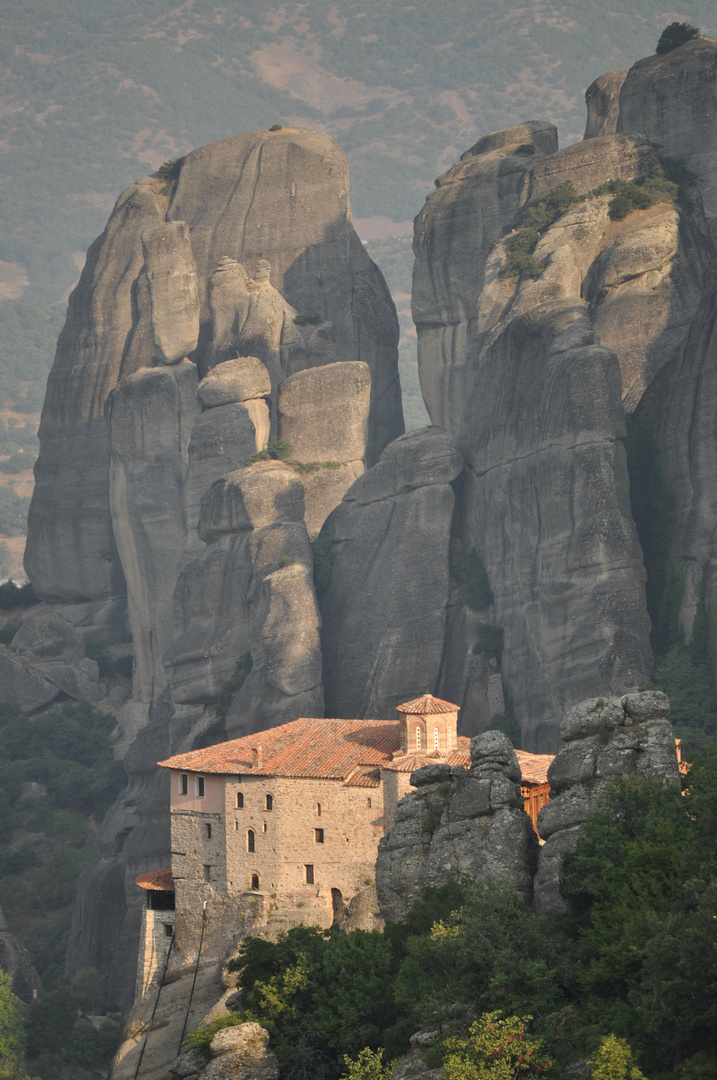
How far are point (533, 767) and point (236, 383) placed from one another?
43.2 m

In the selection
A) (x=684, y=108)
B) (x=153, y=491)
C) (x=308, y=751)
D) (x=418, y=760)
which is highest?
(x=684, y=108)

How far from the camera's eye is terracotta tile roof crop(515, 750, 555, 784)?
2184 inches

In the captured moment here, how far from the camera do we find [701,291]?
81812mm

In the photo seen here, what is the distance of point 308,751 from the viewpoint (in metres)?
59.8

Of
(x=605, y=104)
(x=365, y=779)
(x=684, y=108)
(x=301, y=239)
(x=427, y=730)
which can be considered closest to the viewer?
(x=365, y=779)

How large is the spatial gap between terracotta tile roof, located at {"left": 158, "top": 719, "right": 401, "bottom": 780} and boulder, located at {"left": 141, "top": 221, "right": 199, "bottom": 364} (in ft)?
146

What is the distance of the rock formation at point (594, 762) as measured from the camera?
4672 cm

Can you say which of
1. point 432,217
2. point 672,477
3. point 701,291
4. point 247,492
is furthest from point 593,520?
point 432,217

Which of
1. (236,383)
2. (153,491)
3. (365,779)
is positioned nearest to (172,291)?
(236,383)

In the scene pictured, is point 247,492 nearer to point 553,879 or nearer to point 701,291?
point 701,291

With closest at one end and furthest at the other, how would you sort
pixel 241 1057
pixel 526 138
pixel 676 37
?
pixel 241 1057 < pixel 676 37 < pixel 526 138

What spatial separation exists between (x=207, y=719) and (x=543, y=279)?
24.7m

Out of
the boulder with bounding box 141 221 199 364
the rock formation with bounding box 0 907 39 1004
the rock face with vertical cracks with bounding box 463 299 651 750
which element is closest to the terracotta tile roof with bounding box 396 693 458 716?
the rock face with vertical cracks with bounding box 463 299 651 750

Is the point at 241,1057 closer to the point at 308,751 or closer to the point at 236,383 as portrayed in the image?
the point at 308,751
